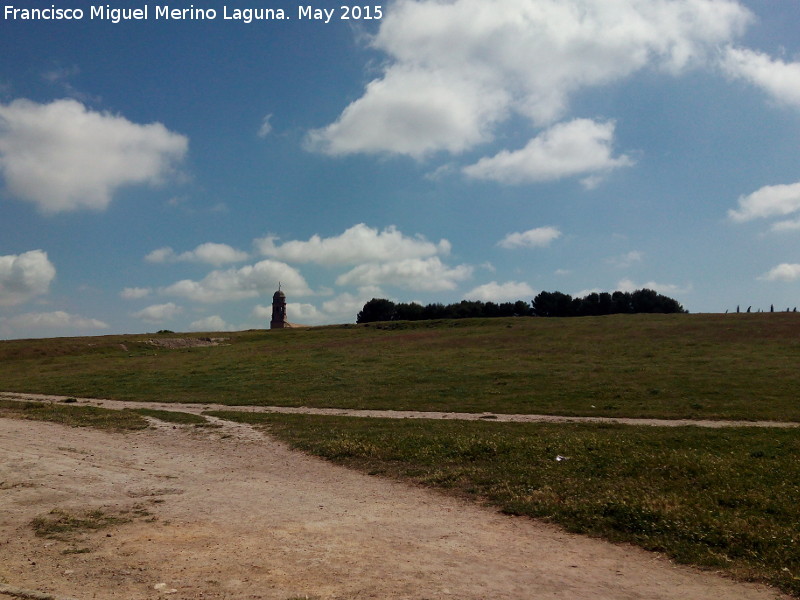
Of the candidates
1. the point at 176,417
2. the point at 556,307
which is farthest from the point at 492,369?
the point at 556,307

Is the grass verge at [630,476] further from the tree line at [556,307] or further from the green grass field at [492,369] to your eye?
the tree line at [556,307]

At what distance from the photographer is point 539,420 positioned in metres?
26.4

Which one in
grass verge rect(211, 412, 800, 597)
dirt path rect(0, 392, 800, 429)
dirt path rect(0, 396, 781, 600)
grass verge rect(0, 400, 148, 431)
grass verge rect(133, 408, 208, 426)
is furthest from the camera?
grass verge rect(133, 408, 208, 426)

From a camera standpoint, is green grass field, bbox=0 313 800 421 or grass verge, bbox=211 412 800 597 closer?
grass verge, bbox=211 412 800 597

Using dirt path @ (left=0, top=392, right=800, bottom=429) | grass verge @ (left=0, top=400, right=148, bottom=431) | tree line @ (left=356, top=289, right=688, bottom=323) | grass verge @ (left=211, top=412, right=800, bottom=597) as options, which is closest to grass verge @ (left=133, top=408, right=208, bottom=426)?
grass verge @ (left=0, top=400, right=148, bottom=431)

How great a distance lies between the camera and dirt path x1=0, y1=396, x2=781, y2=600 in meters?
8.60

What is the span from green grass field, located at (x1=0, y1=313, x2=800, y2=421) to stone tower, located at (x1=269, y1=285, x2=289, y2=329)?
57.1m

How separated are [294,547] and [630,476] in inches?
344

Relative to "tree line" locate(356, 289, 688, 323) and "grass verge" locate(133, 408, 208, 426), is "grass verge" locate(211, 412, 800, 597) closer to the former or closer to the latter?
"grass verge" locate(133, 408, 208, 426)

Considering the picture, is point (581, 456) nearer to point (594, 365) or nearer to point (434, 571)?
point (434, 571)

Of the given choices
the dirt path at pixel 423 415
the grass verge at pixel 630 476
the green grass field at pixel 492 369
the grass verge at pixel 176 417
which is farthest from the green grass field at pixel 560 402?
the dirt path at pixel 423 415

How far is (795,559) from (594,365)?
3504 centimetres

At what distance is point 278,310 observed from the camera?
448 feet

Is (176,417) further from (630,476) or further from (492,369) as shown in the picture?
(492,369)
